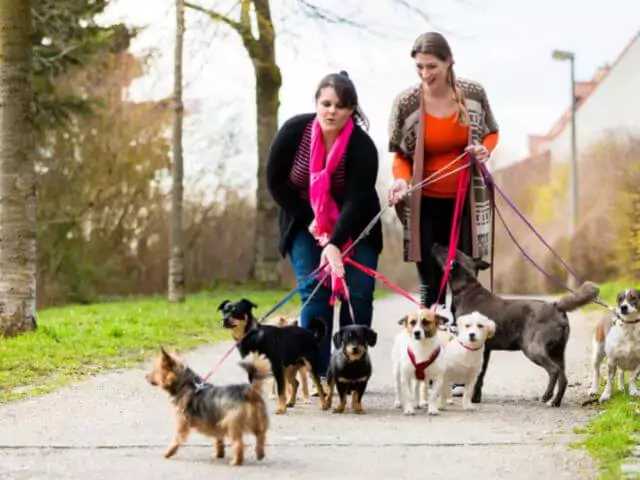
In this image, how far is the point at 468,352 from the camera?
7.73 metres

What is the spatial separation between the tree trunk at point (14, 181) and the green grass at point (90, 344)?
0.49 metres

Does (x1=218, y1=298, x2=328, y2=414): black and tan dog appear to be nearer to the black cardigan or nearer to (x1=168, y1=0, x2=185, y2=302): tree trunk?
the black cardigan

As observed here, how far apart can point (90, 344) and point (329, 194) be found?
554 centimetres

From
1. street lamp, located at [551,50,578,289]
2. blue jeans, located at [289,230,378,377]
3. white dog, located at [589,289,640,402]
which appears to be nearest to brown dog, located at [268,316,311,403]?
blue jeans, located at [289,230,378,377]

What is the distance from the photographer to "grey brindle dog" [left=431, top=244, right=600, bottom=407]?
791cm

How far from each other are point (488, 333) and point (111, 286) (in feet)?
74.5

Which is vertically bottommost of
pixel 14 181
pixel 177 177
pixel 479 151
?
pixel 479 151

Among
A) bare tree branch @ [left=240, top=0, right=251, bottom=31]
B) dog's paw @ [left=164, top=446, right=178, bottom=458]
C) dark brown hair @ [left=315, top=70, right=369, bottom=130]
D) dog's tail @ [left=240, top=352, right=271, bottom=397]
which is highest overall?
bare tree branch @ [left=240, top=0, right=251, bottom=31]

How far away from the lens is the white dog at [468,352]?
25.2ft

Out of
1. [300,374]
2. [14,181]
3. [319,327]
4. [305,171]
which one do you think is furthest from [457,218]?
[14,181]

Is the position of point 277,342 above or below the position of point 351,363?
above

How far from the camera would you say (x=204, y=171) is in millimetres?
29969

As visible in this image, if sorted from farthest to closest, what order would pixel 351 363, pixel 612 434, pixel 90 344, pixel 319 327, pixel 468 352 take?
pixel 90 344 → pixel 319 327 → pixel 468 352 → pixel 351 363 → pixel 612 434

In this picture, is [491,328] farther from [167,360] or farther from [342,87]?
[167,360]
